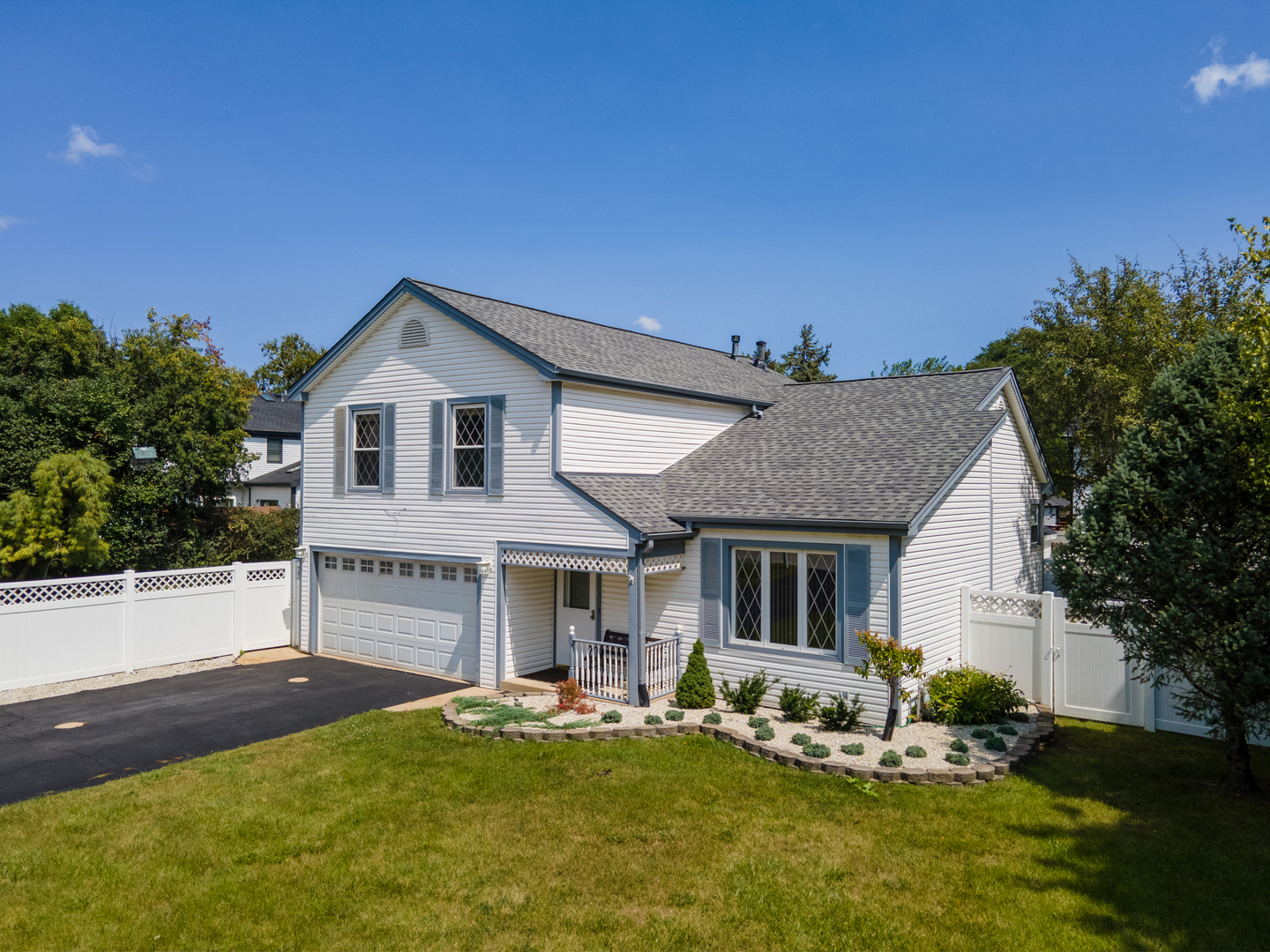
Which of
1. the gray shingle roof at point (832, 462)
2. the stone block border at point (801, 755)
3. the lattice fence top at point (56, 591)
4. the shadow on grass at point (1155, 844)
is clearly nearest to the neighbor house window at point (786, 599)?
the gray shingle roof at point (832, 462)

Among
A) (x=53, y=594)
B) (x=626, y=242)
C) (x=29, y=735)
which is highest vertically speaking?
(x=626, y=242)

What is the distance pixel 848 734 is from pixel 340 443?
12.5 meters

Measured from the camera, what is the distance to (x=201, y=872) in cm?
686

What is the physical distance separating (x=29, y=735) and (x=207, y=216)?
14692mm

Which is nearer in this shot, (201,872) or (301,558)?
(201,872)

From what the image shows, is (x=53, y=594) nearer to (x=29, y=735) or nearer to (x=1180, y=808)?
(x=29, y=735)

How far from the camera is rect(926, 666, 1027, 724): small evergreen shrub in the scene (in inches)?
440

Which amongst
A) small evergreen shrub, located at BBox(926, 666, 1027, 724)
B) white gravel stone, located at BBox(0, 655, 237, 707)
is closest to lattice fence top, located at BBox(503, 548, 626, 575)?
small evergreen shrub, located at BBox(926, 666, 1027, 724)

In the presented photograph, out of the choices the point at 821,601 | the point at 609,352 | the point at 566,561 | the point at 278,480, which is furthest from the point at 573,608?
the point at 278,480

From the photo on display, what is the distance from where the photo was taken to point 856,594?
11.2 metres

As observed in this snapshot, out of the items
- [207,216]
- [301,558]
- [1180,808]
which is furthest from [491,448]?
[207,216]

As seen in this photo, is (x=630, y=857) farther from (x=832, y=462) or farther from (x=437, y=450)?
(x=437, y=450)

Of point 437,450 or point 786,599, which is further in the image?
point 437,450

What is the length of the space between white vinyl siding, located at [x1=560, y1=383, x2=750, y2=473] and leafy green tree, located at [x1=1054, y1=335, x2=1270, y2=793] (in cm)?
802
